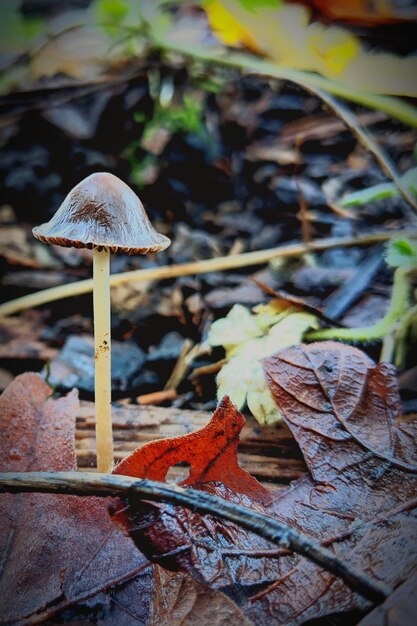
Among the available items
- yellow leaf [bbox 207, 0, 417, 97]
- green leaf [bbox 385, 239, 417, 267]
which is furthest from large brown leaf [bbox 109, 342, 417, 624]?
yellow leaf [bbox 207, 0, 417, 97]

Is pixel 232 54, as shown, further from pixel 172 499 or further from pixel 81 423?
pixel 172 499

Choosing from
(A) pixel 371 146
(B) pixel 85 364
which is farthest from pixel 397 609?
(A) pixel 371 146

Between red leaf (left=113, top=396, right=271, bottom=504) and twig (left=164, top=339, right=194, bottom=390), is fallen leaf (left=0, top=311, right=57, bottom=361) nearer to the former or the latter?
twig (left=164, top=339, right=194, bottom=390)

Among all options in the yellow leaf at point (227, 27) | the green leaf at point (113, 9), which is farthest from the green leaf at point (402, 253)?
the green leaf at point (113, 9)

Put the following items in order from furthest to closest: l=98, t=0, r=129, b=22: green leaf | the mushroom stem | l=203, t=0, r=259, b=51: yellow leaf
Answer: l=98, t=0, r=129, b=22: green leaf < l=203, t=0, r=259, b=51: yellow leaf < the mushroom stem

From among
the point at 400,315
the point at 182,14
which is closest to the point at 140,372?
the point at 400,315

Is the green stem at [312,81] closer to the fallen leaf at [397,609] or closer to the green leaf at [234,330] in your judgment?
the green leaf at [234,330]
